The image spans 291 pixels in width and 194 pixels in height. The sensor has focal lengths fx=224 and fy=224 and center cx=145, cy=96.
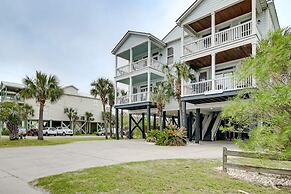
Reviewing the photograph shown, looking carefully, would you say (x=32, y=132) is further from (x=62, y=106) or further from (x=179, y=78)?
(x=179, y=78)

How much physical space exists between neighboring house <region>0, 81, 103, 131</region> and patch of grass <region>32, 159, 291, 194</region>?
35.8 meters

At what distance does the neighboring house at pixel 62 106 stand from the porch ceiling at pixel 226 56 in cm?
2993

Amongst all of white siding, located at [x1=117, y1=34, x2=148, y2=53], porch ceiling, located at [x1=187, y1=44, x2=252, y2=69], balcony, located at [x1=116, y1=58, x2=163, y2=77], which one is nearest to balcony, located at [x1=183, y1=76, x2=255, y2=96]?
porch ceiling, located at [x1=187, y1=44, x2=252, y2=69]

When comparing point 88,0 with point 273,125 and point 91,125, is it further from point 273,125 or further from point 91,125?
point 91,125


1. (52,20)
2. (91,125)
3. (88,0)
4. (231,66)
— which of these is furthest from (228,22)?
(91,125)

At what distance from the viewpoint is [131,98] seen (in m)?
23.1

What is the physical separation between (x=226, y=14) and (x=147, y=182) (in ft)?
50.1

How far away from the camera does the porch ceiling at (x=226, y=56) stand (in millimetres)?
15750

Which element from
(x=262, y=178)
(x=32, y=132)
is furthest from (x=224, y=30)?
(x=32, y=132)

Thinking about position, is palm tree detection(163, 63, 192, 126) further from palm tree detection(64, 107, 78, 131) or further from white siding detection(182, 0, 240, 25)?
palm tree detection(64, 107, 78, 131)

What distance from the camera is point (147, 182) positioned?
5.70 meters

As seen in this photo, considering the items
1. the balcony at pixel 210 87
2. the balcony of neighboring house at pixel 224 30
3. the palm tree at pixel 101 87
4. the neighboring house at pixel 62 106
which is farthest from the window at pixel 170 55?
the neighboring house at pixel 62 106

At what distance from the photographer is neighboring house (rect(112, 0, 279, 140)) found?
15.5 m

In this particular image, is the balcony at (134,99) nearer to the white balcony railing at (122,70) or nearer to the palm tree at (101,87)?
the white balcony railing at (122,70)
